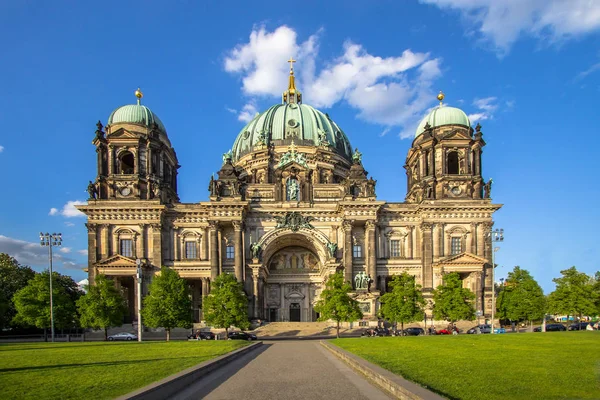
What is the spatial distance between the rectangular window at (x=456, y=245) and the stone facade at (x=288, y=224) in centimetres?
19

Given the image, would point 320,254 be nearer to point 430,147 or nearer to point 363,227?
point 363,227

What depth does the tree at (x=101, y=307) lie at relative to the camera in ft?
178

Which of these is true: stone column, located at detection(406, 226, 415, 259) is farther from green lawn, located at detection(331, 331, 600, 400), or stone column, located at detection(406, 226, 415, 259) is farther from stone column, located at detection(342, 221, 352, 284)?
green lawn, located at detection(331, 331, 600, 400)

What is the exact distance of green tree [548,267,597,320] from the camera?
220ft

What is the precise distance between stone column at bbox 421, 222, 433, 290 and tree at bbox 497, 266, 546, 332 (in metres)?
10.4

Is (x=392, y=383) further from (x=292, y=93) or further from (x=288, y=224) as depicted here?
(x=292, y=93)

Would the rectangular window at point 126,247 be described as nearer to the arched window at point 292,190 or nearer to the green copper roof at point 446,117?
the arched window at point 292,190

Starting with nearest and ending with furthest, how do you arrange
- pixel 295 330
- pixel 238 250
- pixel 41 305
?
pixel 41 305 < pixel 295 330 < pixel 238 250

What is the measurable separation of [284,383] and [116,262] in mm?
52276

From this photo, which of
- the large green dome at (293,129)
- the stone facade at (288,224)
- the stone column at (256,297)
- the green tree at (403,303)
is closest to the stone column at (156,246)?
the stone facade at (288,224)

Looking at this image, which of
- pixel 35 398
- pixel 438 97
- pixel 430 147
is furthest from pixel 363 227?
pixel 35 398

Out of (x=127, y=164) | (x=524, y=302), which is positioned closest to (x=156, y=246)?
(x=127, y=164)

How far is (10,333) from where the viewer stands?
7075cm

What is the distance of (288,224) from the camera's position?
70125 millimetres
